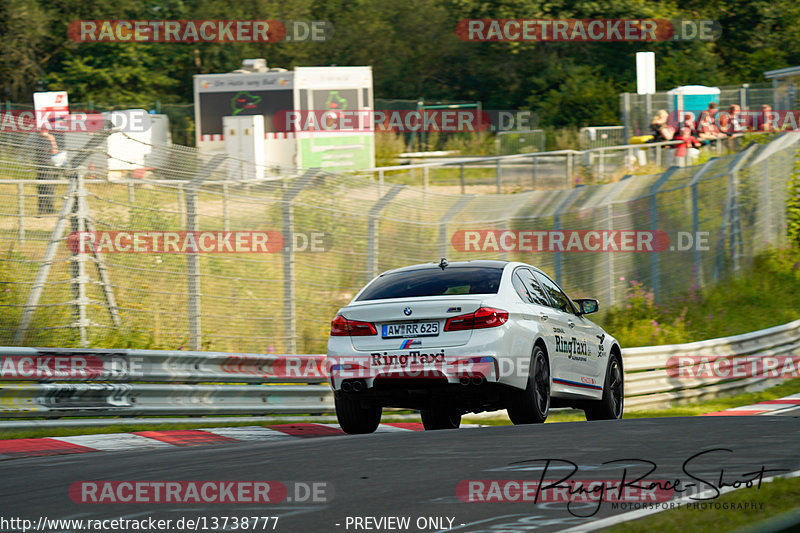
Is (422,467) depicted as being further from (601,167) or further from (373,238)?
(601,167)

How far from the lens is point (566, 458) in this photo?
24.5 feet

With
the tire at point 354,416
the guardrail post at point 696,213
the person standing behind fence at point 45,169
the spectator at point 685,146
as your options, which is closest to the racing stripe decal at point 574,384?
the tire at point 354,416

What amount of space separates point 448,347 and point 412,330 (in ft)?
1.09

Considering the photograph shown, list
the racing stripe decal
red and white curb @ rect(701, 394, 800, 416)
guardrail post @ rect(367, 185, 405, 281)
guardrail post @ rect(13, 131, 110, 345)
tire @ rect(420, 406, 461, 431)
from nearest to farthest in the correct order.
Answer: the racing stripe decal < tire @ rect(420, 406, 461, 431) < guardrail post @ rect(13, 131, 110, 345) < red and white curb @ rect(701, 394, 800, 416) < guardrail post @ rect(367, 185, 405, 281)

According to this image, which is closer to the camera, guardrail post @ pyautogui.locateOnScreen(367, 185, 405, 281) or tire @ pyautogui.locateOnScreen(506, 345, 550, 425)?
tire @ pyautogui.locateOnScreen(506, 345, 550, 425)

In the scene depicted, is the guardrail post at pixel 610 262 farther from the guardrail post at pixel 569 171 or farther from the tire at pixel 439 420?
the guardrail post at pixel 569 171

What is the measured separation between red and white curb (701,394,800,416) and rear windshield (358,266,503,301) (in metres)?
5.33

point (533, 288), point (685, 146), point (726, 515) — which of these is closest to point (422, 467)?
point (726, 515)

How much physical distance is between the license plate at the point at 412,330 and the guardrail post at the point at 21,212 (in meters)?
4.83

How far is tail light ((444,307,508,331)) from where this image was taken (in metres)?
9.72

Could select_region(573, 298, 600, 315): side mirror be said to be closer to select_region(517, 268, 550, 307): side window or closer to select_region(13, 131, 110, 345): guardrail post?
select_region(517, 268, 550, 307): side window

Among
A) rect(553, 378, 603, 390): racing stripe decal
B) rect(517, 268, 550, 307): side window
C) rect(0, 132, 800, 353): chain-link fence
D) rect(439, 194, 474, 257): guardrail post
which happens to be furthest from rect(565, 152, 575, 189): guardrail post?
rect(517, 268, 550, 307): side window

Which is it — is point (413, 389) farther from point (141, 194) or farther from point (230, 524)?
point (141, 194)

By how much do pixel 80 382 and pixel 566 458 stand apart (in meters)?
5.39
